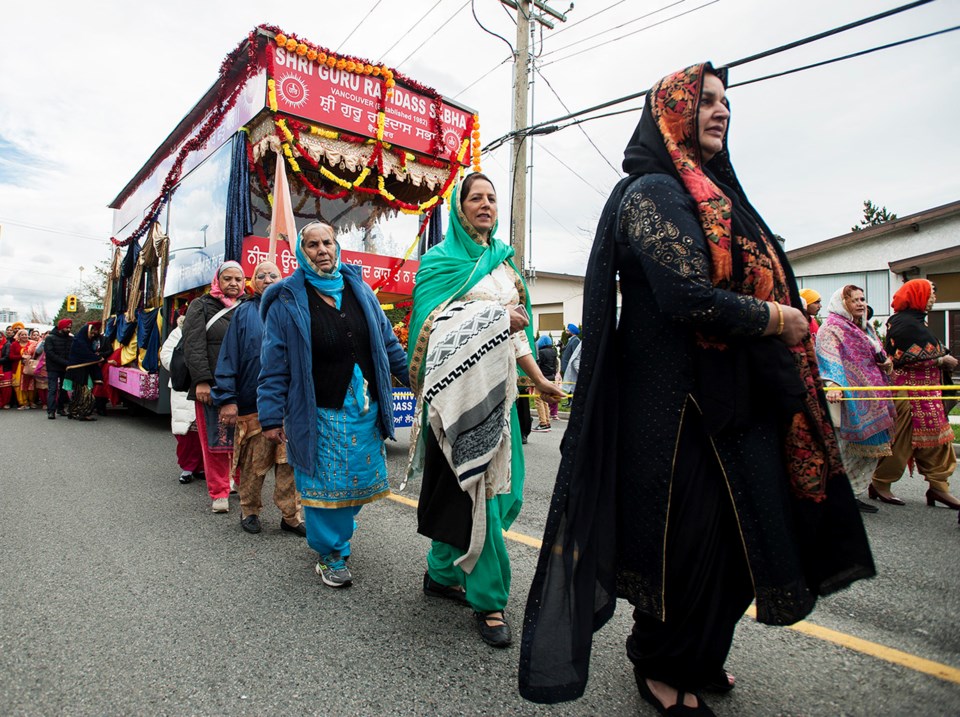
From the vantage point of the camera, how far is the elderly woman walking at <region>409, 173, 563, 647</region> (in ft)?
7.94

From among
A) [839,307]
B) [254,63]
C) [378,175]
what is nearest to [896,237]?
[839,307]

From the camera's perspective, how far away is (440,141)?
7.09 meters

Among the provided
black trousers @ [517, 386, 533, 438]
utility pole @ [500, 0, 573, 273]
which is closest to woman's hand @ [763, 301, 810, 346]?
black trousers @ [517, 386, 533, 438]

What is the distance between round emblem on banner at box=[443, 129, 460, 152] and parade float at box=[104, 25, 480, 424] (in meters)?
0.01

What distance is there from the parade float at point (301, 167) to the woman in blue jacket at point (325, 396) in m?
3.31

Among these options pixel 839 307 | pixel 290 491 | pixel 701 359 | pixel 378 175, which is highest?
pixel 378 175

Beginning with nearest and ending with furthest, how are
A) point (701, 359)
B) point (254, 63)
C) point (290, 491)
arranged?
point (701, 359), point (290, 491), point (254, 63)

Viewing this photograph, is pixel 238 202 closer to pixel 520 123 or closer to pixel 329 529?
pixel 329 529

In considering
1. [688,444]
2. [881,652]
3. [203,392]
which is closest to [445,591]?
[688,444]

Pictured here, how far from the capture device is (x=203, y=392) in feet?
14.3

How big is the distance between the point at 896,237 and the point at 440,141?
557 inches

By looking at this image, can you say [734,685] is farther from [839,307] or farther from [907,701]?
[839,307]

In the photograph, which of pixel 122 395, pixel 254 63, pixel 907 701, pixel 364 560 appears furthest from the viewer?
pixel 122 395

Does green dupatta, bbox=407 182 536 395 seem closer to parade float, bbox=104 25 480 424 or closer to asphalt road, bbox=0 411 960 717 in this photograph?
asphalt road, bbox=0 411 960 717
